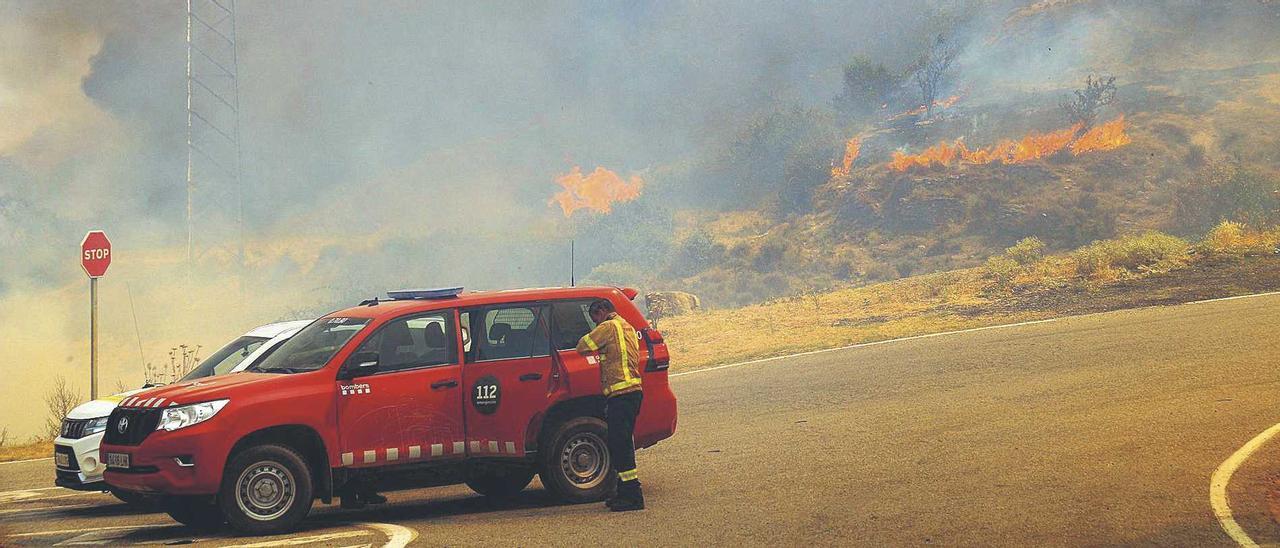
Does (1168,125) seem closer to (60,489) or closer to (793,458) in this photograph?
(793,458)

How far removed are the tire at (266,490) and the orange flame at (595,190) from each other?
150ft

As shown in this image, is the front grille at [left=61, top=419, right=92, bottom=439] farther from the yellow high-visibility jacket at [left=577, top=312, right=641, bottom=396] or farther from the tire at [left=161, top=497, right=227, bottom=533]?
the yellow high-visibility jacket at [left=577, top=312, right=641, bottom=396]

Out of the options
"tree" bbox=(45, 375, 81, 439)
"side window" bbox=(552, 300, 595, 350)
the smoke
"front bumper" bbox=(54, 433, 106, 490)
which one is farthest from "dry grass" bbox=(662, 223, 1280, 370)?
the smoke

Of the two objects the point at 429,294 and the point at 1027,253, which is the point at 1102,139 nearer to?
the point at 1027,253

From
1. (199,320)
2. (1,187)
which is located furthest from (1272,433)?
(1,187)

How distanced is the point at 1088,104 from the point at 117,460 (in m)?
48.8

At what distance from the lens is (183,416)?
9.35m

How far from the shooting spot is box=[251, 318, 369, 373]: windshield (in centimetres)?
1020

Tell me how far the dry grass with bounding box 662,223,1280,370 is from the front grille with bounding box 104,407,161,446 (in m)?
15.7

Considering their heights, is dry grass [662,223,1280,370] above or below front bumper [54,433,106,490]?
above

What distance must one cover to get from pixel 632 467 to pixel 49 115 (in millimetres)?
60754

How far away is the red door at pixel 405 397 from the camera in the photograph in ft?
32.6

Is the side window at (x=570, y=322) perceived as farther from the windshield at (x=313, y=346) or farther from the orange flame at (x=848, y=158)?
the orange flame at (x=848, y=158)

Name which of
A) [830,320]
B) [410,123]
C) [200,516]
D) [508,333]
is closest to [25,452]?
[200,516]
